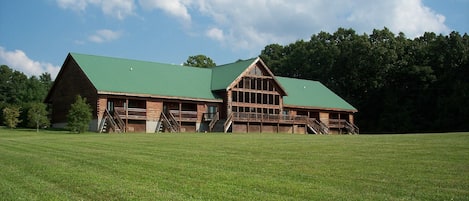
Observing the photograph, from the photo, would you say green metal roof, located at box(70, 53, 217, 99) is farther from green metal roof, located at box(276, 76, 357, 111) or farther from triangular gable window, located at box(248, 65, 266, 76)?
green metal roof, located at box(276, 76, 357, 111)

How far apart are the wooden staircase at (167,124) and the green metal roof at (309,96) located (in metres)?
13.9

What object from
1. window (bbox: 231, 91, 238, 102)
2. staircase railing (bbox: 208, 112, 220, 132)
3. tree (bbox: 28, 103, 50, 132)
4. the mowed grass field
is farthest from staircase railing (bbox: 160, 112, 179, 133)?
the mowed grass field

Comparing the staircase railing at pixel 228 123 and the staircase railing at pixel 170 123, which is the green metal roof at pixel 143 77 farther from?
the staircase railing at pixel 228 123

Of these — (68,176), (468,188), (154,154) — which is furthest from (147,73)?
(468,188)

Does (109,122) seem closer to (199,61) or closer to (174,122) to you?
(174,122)

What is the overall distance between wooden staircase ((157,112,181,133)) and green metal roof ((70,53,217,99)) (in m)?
2.03

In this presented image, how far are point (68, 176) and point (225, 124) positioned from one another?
3319 cm

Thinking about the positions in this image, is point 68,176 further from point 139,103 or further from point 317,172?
point 139,103

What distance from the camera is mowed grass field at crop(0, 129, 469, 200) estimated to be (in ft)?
34.1

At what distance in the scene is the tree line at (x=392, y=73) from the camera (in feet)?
207

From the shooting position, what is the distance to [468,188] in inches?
431

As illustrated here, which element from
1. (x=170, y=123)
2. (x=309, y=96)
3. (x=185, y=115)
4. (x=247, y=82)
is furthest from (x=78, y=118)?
(x=309, y=96)

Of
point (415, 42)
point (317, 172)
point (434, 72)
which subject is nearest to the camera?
point (317, 172)

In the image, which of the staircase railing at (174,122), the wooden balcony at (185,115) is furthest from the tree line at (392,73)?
the staircase railing at (174,122)
